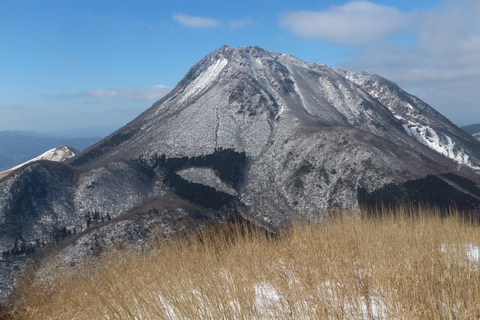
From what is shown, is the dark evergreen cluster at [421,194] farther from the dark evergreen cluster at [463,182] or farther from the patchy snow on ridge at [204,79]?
the patchy snow on ridge at [204,79]

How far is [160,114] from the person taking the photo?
15062 centimetres

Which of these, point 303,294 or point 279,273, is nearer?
point 303,294

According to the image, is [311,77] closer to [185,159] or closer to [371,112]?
[371,112]

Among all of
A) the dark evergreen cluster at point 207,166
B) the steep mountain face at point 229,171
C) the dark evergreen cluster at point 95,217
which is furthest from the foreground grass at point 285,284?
the dark evergreen cluster at point 207,166

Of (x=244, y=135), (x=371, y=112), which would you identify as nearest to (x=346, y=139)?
(x=244, y=135)

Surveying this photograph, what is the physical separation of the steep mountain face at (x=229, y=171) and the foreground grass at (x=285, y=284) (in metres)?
32.3

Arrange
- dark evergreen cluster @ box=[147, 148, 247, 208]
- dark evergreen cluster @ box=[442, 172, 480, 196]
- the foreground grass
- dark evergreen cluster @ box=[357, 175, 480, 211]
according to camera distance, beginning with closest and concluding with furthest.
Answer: the foreground grass < dark evergreen cluster @ box=[357, 175, 480, 211] < dark evergreen cluster @ box=[442, 172, 480, 196] < dark evergreen cluster @ box=[147, 148, 247, 208]

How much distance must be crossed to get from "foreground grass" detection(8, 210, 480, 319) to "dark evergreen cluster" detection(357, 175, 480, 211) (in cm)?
6836

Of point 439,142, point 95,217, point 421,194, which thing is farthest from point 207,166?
point 439,142

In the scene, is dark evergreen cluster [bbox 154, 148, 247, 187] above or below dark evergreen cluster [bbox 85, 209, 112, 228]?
above

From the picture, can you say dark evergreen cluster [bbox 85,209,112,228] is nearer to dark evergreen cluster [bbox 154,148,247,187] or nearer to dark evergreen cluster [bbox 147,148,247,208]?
dark evergreen cluster [bbox 147,148,247,208]

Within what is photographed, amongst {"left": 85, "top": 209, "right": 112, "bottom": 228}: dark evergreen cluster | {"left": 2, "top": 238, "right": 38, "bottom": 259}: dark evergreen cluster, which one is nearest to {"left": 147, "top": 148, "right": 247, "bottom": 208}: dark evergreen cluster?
{"left": 85, "top": 209, "right": 112, "bottom": 228}: dark evergreen cluster

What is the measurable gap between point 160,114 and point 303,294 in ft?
489

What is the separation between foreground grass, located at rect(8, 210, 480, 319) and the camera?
7.02 m
